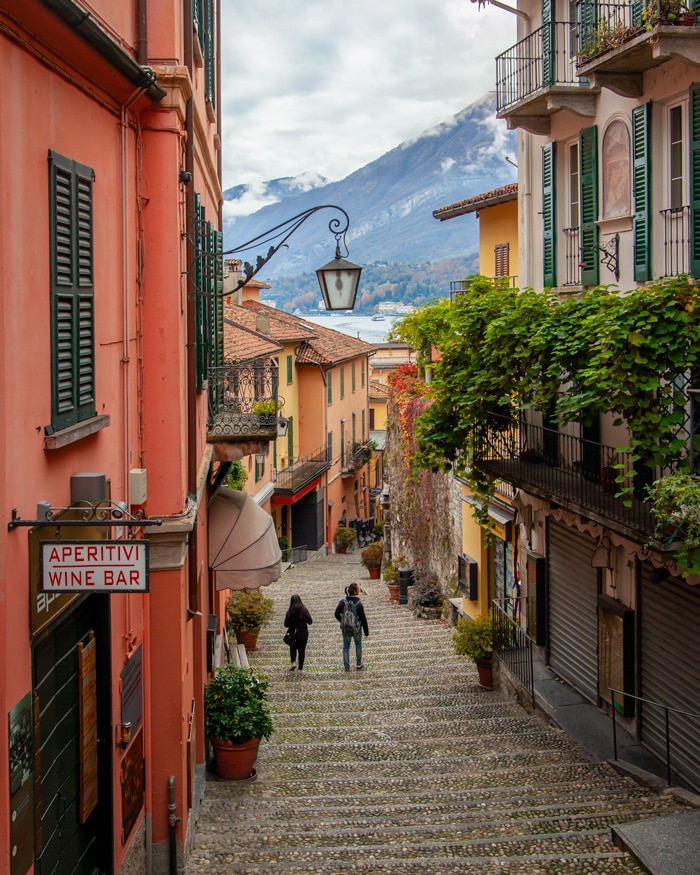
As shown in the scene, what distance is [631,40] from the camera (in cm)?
1135

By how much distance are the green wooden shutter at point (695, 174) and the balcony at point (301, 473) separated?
29626mm

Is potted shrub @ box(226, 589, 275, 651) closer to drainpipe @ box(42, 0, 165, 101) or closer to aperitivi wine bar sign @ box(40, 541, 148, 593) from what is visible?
drainpipe @ box(42, 0, 165, 101)

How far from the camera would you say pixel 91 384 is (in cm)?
632

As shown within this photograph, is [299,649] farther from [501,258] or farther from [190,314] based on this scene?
[501,258]

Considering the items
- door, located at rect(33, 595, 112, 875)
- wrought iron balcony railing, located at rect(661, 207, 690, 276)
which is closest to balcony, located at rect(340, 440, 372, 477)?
wrought iron balcony railing, located at rect(661, 207, 690, 276)

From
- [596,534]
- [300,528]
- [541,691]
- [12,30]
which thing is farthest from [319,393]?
[12,30]

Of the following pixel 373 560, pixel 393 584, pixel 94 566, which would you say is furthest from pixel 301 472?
pixel 94 566

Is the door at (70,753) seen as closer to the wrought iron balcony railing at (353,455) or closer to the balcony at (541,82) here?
the balcony at (541,82)

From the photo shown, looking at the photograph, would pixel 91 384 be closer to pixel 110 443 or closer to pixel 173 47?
pixel 110 443

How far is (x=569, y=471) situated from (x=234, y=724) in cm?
577

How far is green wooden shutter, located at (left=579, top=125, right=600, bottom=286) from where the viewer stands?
553 inches

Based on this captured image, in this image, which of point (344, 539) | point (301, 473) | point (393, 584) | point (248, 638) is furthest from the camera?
point (344, 539)

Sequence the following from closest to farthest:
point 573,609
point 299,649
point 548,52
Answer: point 548,52, point 573,609, point 299,649

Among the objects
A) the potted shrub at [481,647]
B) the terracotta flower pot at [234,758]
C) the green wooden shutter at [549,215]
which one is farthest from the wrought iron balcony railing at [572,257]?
the terracotta flower pot at [234,758]
